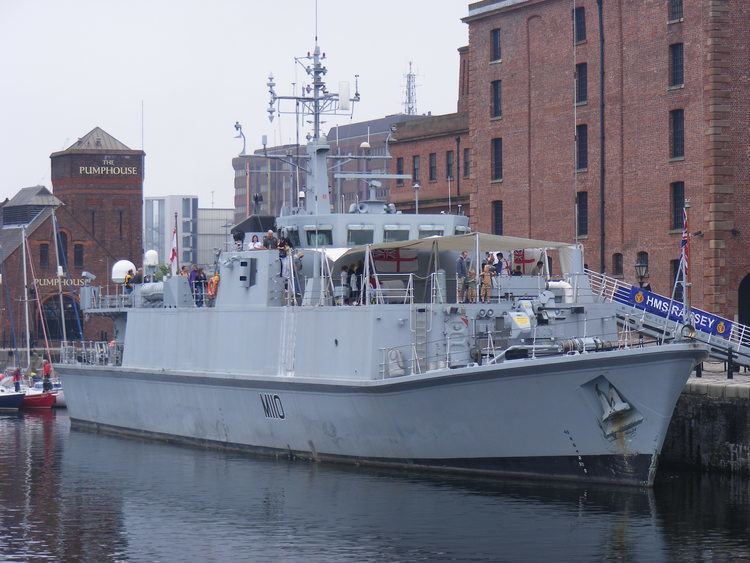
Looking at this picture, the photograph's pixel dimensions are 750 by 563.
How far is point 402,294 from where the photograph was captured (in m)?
29.0

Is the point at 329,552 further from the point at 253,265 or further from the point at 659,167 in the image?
the point at 659,167

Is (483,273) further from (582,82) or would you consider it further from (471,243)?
(582,82)

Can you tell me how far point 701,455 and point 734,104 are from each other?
18.8 metres

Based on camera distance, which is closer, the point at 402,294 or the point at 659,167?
the point at 402,294

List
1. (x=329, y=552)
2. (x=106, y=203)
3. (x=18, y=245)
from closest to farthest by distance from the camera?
(x=329, y=552), (x=18, y=245), (x=106, y=203)

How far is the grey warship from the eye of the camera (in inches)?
959

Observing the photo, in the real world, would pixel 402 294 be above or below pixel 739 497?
above

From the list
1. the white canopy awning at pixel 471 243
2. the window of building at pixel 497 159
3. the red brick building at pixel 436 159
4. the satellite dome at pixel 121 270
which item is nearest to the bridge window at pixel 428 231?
the white canopy awning at pixel 471 243

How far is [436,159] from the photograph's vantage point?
6562 centimetres

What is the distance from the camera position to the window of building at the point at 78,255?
81.8 m

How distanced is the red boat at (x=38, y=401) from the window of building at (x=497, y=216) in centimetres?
1773

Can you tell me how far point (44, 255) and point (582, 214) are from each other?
1529 inches

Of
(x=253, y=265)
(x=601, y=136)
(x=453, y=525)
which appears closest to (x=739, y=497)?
(x=453, y=525)

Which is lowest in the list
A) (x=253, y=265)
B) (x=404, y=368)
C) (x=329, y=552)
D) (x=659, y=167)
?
(x=329, y=552)
